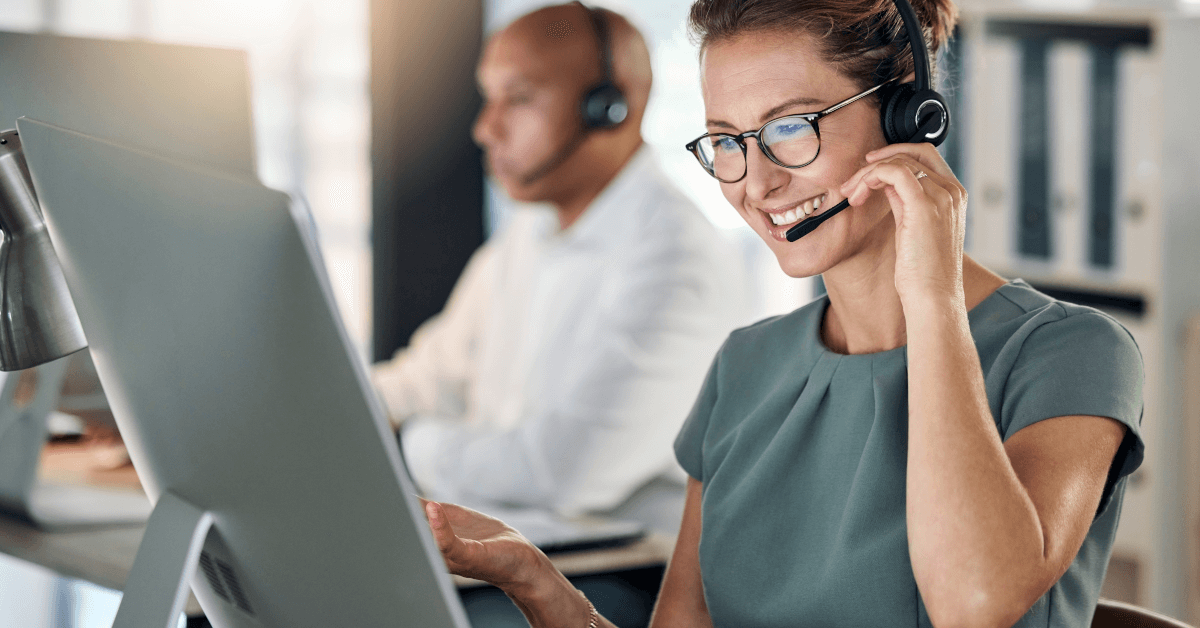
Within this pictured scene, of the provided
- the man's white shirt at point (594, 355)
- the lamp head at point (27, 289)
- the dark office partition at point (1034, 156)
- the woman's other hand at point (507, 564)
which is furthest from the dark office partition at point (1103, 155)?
the lamp head at point (27, 289)

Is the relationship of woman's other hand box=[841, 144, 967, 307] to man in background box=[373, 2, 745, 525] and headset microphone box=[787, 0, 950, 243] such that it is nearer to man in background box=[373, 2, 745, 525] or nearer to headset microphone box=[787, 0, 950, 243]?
headset microphone box=[787, 0, 950, 243]

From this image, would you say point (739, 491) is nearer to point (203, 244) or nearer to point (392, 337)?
point (203, 244)

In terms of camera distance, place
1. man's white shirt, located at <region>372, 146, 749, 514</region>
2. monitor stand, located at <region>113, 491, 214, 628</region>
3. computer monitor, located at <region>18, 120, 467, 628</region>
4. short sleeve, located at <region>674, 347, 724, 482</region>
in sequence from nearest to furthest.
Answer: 1. computer monitor, located at <region>18, 120, 467, 628</region>
2. monitor stand, located at <region>113, 491, 214, 628</region>
3. short sleeve, located at <region>674, 347, 724, 482</region>
4. man's white shirt, located at <region>372, 146, 749, 514</region>

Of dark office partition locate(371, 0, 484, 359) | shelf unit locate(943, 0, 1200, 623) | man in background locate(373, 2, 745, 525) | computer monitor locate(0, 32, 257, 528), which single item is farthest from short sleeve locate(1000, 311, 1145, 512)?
dark office partition locate(371, 0, 484, 359)

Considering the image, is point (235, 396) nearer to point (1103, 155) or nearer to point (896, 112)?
point (896, 112)

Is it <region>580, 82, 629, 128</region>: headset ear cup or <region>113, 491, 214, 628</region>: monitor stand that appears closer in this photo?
<region>113, 491, 214, 628</region>: monitor stand

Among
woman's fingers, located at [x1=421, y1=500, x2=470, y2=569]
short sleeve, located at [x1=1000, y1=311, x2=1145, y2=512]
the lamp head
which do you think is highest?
the lamp head

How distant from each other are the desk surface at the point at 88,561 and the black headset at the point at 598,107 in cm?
93

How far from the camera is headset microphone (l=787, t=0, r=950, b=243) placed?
844mm

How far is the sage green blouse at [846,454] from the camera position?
0.77 meters

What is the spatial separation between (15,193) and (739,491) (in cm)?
65

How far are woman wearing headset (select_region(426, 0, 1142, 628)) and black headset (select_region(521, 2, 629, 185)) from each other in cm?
97

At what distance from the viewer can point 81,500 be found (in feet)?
4.33

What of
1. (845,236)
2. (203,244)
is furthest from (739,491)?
(203,244)
